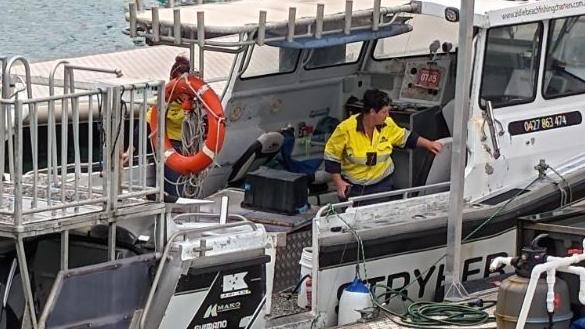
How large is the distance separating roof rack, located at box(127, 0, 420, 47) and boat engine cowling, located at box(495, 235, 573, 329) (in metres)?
2.03

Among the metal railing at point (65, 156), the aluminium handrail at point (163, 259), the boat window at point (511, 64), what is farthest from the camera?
the boat window at point (511, 64)

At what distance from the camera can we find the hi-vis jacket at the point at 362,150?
327 inches

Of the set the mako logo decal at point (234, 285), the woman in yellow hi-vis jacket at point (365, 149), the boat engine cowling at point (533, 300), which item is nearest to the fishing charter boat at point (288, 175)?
the mako logo decal at point (234, 285)

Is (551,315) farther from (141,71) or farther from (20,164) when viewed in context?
(141,71)

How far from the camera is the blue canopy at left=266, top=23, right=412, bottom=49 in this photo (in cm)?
792

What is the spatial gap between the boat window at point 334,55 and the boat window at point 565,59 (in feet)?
4.84

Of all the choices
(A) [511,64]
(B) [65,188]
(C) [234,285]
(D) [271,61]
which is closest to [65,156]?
(B) [65,188]

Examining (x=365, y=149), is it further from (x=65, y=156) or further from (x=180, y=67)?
(x=65, y=156)

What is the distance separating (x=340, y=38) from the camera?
812 centimetres

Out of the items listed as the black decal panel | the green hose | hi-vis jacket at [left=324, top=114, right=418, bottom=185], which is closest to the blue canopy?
hi-vis jacket at [left=324, top=114, right=418, bottom=185]

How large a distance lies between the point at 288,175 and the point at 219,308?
1.56 metres

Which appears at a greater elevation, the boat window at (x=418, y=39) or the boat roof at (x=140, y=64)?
the boat window at (x=418, y=39)

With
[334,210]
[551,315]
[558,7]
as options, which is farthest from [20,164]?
[558,7]

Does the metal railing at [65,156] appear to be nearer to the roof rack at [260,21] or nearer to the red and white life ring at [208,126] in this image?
the roof rack at [260,21]
